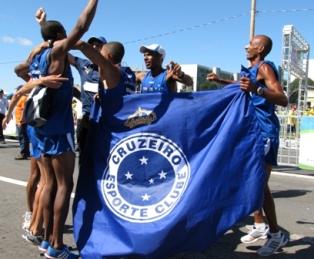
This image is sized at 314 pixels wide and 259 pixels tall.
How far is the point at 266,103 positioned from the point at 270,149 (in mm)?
425

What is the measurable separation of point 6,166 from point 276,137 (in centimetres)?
759

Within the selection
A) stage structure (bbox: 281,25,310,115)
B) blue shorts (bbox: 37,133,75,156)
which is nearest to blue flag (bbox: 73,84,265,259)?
blue shorts (bbox: 37,133,75,156)

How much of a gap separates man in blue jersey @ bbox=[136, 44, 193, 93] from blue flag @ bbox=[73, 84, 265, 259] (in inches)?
35.6

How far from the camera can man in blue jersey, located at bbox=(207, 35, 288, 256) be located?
14.3 feet

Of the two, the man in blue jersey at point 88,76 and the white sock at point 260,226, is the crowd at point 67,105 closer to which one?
the white sock at point 260,226

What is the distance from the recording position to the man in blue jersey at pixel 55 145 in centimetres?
419

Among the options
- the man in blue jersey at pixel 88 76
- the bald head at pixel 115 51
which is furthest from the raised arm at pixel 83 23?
the man in blue jersey at pixel 88 76

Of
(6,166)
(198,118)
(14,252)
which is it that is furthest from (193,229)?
(6,166)

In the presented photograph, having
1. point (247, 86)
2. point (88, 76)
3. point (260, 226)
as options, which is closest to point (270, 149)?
point (247, 86)

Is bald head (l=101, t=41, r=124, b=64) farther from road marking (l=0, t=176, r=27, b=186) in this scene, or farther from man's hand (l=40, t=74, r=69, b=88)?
road marking (l=0, t=176, r=27, b=186)

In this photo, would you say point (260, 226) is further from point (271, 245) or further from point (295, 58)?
point (295, 58)

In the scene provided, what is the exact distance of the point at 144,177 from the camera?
4.16m

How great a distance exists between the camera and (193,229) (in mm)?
3877

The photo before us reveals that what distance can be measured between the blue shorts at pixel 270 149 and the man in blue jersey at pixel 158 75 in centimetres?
106
